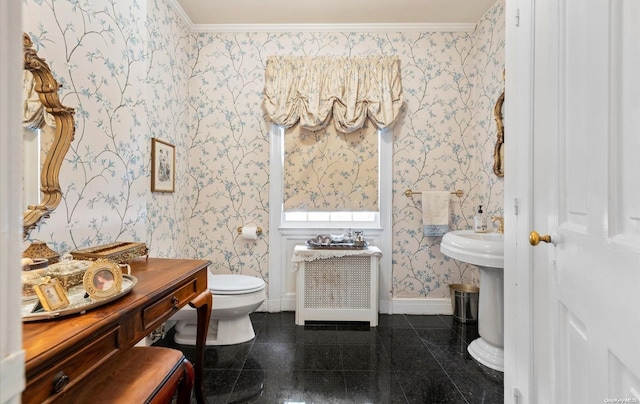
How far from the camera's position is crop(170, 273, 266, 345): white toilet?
6.65ft

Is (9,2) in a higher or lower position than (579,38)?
lower

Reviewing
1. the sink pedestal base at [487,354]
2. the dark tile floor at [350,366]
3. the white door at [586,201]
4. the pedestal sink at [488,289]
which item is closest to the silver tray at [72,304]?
the dark tile floor at [350,366]

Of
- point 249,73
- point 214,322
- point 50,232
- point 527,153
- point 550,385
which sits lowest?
point 214,322

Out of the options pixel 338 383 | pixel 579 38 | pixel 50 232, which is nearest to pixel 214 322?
pixel 338 383

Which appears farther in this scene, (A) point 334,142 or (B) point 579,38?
(A) point 334,142

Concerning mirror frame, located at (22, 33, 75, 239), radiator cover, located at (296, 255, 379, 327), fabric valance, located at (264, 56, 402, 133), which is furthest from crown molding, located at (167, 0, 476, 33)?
radiator cover, located at (296, 255, 379, 327)

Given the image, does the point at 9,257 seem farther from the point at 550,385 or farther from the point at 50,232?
the point at 550,385

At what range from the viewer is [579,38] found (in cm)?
79

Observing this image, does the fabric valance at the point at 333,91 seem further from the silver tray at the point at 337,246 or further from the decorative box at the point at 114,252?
the decorative box at the point at 114,252

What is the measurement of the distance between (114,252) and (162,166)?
1.03 meters

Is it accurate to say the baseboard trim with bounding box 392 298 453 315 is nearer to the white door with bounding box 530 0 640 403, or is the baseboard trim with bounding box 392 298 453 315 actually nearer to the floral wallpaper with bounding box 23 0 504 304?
the floral wallpaper with bounding box 23 0 504 304

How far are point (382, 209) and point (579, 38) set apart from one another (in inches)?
80.2

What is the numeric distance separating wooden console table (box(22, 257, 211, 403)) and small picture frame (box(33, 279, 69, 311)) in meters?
0.04

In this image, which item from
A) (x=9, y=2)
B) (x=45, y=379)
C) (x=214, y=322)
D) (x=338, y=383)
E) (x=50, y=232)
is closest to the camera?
(x=9, y=2)
